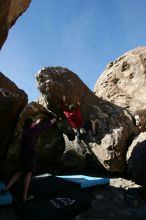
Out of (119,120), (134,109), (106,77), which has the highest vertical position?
(106,77)

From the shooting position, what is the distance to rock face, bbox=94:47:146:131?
1917cm

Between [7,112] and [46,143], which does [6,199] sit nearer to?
[7,112]

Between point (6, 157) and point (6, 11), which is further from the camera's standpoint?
point (6, 157)

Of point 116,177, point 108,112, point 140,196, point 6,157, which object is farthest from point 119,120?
point 6,157

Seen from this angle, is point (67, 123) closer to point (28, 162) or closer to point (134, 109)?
point (134, 109)

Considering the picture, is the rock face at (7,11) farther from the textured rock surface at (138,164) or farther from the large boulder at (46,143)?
the textured rock surface at (138,164)

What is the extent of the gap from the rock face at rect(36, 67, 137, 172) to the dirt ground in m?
1.40

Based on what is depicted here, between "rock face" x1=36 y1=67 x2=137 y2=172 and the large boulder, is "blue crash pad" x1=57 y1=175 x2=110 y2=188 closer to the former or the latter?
"rock face" x1=36 y1=67 x2=137 y2=172

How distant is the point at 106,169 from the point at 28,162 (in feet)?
18.7

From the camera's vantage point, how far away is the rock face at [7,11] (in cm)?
1124

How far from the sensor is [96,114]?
634 inches

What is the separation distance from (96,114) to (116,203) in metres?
5.64

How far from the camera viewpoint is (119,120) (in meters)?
15.8

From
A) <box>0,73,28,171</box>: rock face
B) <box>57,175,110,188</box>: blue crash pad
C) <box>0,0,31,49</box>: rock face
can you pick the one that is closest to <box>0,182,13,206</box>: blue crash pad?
<box>0,73,28,171</box>: rock face
